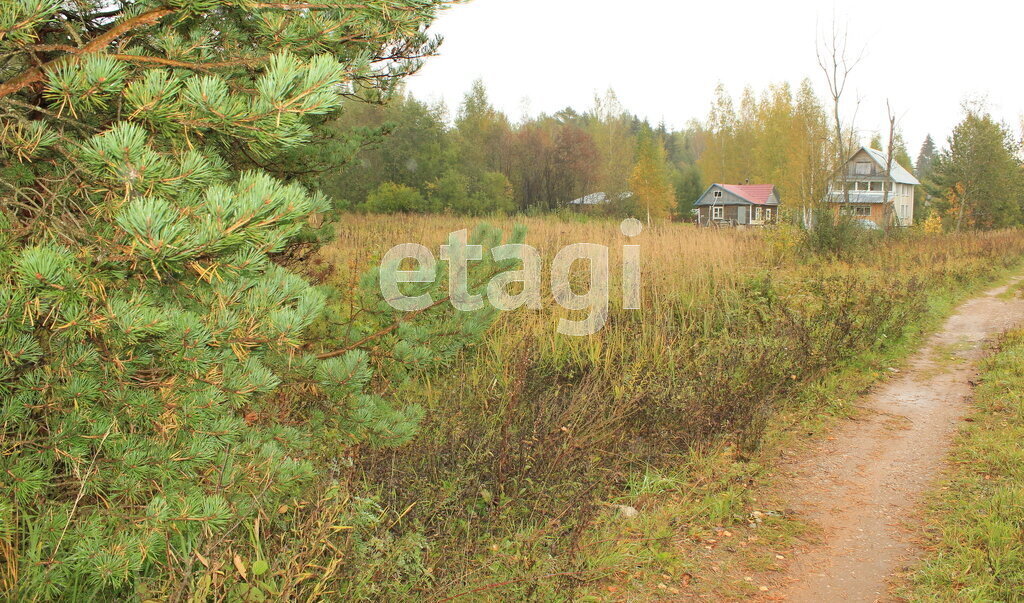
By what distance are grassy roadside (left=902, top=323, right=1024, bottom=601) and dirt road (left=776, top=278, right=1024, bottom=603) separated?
4.7 inches

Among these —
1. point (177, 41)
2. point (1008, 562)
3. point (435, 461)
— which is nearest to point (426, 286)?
point (435, 461)

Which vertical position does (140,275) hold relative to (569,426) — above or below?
above

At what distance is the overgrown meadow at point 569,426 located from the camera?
2707mm

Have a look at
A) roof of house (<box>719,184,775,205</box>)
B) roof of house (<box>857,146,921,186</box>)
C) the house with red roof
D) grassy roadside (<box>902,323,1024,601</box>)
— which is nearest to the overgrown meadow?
grassy roadside (<box>902,323,1024,601</box>)

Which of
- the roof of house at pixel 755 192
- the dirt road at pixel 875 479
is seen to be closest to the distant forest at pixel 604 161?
the roof of house at pixel 755 192

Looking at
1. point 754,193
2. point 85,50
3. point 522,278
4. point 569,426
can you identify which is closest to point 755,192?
point 754,193

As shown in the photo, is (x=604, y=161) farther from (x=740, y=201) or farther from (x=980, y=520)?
(x=980, y=520)

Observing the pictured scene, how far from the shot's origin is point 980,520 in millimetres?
3367

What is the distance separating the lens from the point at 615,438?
4.41m

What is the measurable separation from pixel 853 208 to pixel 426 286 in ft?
47.7

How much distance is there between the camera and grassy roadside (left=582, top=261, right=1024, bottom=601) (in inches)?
119

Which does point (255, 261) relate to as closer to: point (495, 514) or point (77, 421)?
point (77, 421)

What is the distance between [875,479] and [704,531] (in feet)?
4.60

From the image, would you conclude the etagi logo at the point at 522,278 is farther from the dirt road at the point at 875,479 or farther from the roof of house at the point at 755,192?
the roof of house at the point at 755,192
